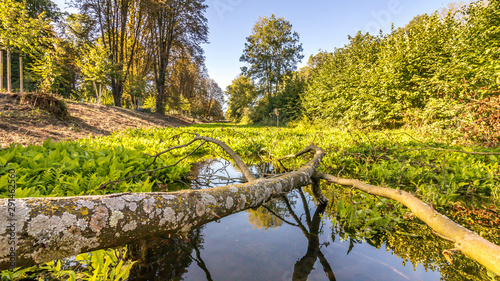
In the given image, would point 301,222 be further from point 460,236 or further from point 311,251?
point 460,236

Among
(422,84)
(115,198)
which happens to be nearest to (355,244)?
(115,198)

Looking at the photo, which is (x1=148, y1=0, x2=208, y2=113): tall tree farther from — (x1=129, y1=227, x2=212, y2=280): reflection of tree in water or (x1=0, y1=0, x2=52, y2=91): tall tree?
(x1=129, y1=227, x2=212, y2=280): reflection of tree in water

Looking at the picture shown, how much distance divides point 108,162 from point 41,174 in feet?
2.43

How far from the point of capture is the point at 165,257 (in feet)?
5.51

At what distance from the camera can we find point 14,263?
73cm

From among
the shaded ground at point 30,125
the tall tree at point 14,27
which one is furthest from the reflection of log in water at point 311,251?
the tall tree at point 14,27

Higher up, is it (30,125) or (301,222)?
(30,125)

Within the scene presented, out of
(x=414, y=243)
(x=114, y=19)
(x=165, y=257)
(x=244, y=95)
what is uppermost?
(x=114, y=19)

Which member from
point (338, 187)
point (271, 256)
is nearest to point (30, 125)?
point (271, 256)

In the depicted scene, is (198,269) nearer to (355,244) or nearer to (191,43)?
(355,244)

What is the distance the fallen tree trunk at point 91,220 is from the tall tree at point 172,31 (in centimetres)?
2356

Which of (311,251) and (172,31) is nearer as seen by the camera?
(311,251)

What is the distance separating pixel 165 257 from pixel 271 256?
0.94 m

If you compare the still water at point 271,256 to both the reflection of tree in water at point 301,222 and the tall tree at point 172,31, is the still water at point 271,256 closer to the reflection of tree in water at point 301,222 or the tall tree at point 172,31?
the reflection of tree in water at point 301,222
